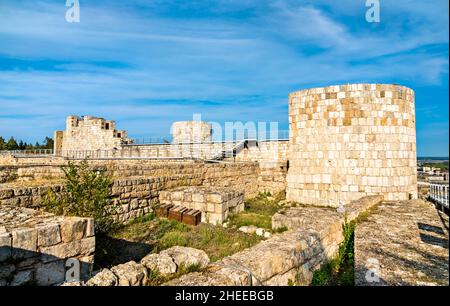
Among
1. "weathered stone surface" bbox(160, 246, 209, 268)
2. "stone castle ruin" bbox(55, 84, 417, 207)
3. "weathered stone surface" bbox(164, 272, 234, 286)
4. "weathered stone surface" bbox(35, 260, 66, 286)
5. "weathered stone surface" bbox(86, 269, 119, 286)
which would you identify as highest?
"stone castle ruin" bbox(55, 84, 417, 207)

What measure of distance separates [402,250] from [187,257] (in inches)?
123

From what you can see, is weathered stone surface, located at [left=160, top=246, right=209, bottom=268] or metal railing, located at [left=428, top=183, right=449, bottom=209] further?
metal railing, located at [left=428, top=183, right=449, bottom=209]

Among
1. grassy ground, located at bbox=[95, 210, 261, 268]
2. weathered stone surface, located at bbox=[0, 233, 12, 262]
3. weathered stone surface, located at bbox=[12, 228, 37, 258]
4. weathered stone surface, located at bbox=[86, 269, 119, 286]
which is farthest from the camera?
grassy ground, located at bbox=[95, 210, 261, 268]

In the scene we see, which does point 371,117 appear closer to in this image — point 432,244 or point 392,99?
point 392,99

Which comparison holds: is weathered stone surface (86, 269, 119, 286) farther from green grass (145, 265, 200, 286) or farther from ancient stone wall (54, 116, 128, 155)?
ancient stone wall (54, 116, 128, 155)

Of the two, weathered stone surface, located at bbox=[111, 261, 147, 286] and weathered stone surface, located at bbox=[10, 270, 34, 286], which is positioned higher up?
weathered stone surface, located at bbox=[111, 261, 147, 286]

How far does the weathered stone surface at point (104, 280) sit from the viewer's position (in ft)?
9.15

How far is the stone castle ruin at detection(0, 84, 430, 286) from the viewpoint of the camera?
347 centimetres

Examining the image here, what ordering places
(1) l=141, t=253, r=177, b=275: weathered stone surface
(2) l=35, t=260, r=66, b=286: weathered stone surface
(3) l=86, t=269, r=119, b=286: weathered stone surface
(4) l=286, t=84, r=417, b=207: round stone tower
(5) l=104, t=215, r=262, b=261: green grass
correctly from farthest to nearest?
(4) l=286, t=84, r=417, b=207: round stone tower, (5) l=104, t=215, r=262, b=261: green grass, (2) l=35, t=260, r=66, b=286: weathered stone surface, (1) l=141, t=253, r=177, b=275: weathered stone surface, (3) l=86, t=269, r=119, b=286: weathered stone surface

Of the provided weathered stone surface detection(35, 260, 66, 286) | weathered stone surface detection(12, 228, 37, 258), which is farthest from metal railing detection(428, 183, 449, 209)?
weathered stone surface detection(12, 228, 37, 258)

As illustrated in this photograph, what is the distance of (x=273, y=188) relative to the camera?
15250 mm

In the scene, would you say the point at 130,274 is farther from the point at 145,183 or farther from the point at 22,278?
the point at 145,183

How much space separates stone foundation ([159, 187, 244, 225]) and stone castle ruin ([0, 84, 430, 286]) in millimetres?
31

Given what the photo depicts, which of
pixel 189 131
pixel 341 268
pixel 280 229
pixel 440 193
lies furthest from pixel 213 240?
pixel 189 131
